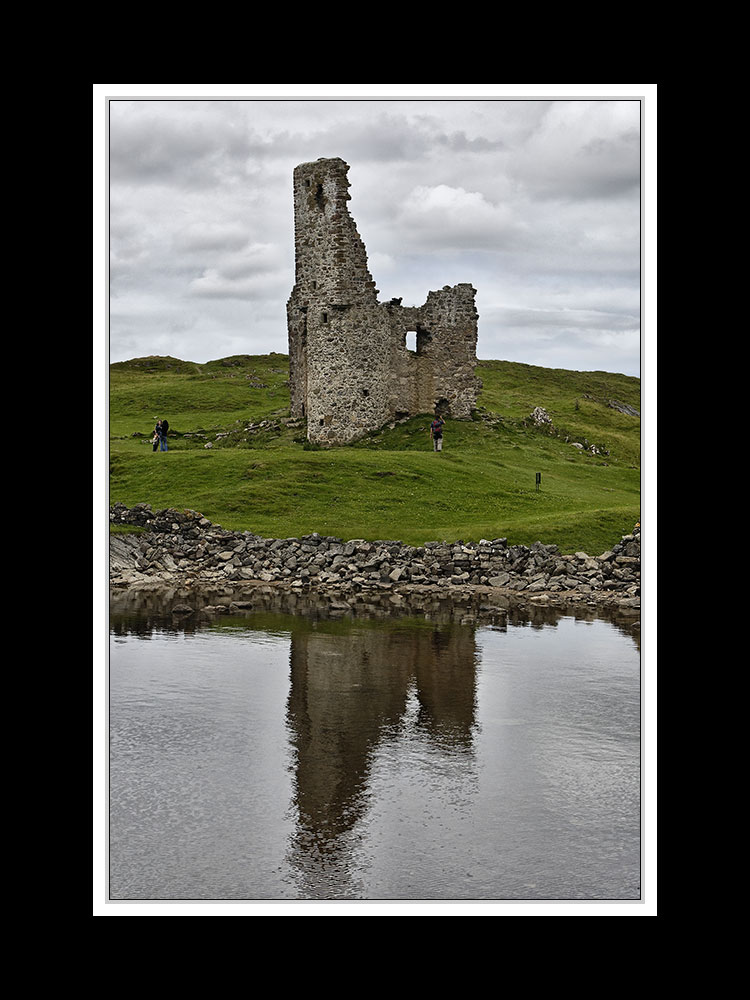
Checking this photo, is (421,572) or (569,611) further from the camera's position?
(421,572)

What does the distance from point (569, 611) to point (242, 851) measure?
606 inches

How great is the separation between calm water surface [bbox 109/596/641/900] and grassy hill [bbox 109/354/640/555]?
23.3 ft

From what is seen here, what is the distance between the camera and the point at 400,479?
36281mm

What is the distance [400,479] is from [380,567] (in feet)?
30.0

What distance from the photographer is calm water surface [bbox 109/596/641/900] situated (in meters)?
10.1

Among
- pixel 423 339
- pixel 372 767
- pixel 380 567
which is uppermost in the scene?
pixel 423 339

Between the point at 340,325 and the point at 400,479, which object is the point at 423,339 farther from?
the point at 400,479

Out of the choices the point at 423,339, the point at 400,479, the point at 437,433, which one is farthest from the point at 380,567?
the point at 423,339

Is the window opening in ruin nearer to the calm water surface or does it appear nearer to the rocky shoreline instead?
the rocky shoreline

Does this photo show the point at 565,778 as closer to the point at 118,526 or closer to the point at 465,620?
the point at 465,620

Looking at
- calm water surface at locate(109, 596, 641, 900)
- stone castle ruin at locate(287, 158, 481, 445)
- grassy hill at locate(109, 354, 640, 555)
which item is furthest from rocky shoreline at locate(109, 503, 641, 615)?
stone castle ruin at locate(287, 158, 481, 445)

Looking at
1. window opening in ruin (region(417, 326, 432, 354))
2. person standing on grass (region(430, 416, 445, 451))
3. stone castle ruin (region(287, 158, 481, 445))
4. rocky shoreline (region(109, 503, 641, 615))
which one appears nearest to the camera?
rocky shoreline (region(109, 503, 641, 615))
